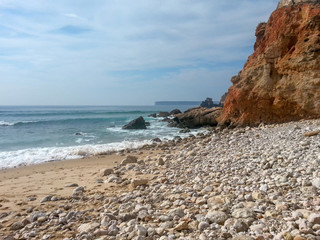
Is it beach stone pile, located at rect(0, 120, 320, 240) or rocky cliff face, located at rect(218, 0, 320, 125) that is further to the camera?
rocky cliff face, located at rect(218, 0, 320, 125)

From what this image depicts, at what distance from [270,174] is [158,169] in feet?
12.4

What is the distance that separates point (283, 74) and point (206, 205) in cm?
1147

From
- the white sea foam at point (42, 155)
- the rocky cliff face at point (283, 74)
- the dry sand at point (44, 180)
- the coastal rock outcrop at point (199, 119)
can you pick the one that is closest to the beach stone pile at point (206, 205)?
the dry sand at point (44, 180)

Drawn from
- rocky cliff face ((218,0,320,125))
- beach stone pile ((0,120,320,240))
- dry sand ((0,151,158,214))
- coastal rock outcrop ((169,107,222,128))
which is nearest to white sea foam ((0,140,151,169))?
dry sand ((0,151,158,214))

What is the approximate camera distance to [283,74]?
1298 centimetres

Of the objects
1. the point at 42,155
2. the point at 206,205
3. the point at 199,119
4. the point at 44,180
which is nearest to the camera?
the point at 206,205

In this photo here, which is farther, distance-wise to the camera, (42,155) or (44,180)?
(42,155)

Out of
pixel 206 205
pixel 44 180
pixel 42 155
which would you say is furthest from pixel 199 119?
pixel 206 205

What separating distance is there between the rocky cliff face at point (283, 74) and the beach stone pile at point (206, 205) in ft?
19.4

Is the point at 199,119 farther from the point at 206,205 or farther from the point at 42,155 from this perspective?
the point at 206,205

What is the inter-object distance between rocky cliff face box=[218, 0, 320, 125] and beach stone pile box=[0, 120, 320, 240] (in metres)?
5.90

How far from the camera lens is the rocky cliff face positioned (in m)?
11.7

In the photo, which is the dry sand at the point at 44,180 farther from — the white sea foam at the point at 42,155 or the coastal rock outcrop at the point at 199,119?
the coastal rock outcrop at the point at 199,119

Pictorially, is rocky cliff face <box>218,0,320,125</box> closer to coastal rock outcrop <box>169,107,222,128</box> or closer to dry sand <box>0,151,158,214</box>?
dry sand <box>0,151,158,214</box>
